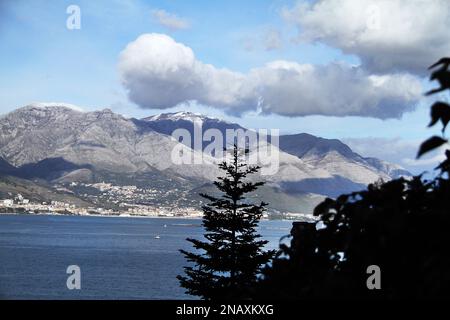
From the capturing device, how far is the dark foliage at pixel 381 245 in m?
2.43

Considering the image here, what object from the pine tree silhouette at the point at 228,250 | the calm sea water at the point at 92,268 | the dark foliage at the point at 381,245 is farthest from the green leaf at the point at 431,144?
the calm sea water at the point at 92,268

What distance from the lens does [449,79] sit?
2316 mm

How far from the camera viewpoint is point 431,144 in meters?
2.36

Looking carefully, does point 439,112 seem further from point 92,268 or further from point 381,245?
point 92,268

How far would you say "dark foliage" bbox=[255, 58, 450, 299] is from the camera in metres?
2.43

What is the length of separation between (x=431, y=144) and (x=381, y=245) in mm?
468

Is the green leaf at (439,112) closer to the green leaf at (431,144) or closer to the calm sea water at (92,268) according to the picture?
the green leaf at (431,144)

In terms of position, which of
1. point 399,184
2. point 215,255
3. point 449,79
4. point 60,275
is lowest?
point 60,275

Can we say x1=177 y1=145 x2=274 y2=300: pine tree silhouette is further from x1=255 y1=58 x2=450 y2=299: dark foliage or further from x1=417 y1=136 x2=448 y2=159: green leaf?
x1=417 y1=136 x2=448 y2=159: green leaf
